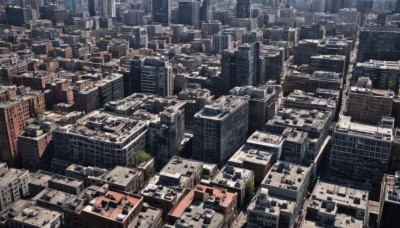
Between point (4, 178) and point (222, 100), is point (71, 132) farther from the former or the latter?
point (222, 100)

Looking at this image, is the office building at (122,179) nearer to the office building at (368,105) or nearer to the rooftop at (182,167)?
the rooftop at (182,167)

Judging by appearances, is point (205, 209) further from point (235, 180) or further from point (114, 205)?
point (114, 205)

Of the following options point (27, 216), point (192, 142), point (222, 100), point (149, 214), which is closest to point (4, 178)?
point (27, 216)

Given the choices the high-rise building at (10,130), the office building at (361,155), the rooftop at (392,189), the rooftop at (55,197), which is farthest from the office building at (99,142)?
the rooftop at (392,189)

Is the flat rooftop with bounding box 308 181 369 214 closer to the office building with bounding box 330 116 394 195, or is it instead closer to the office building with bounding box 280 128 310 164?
the office building with bounding box 280 128 310 164

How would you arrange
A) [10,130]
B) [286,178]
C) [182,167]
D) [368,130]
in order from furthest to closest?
1. [10,130]
2. [368,130]
3. [182,167]
4. [286,178]

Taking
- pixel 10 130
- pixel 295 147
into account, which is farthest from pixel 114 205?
pixel 10 130

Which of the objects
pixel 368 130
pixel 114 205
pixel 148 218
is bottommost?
pixel 148 218
